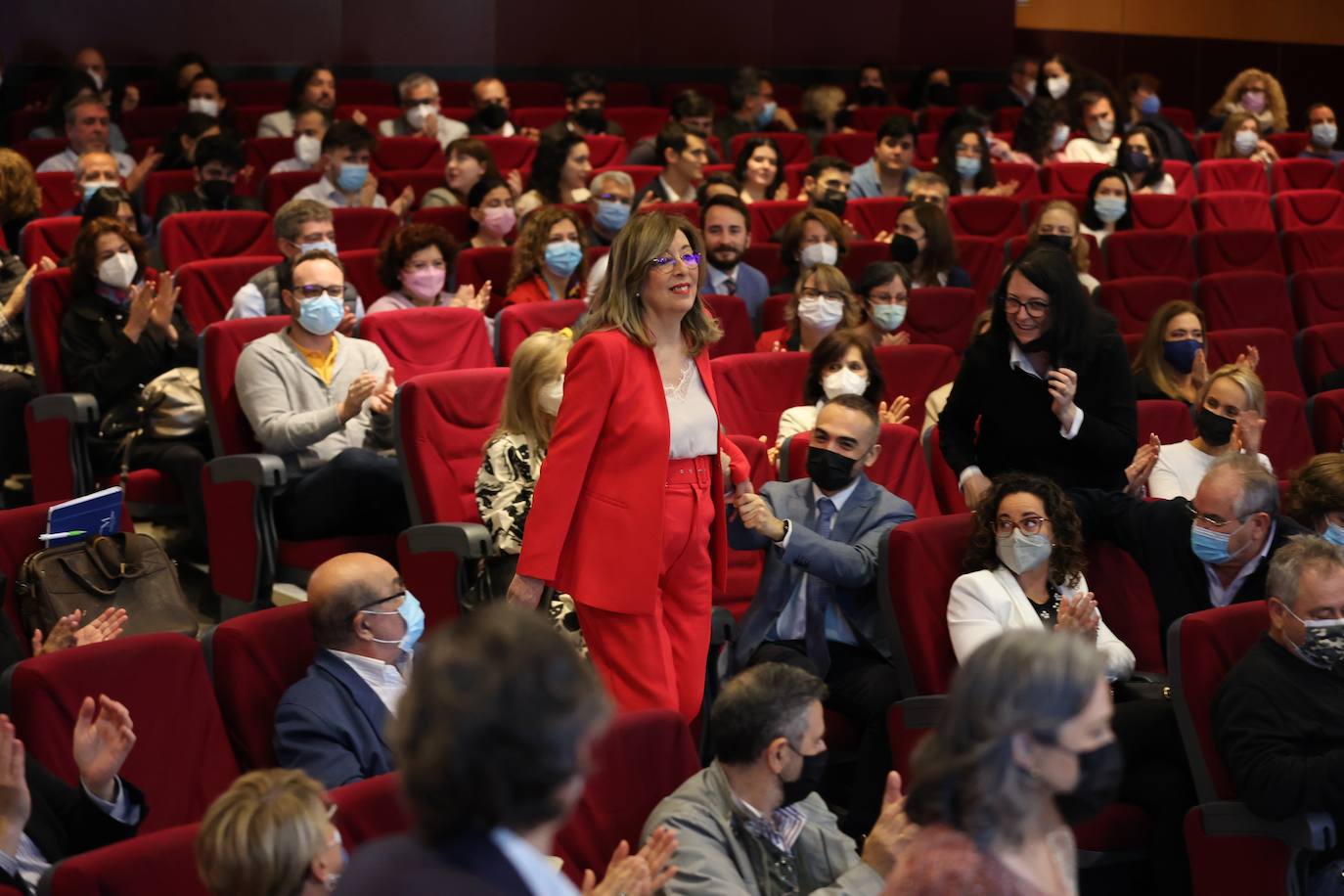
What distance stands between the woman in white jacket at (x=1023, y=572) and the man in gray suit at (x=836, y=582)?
19 centimetres

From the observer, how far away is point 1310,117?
9336 mm

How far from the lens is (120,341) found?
4.48 meters

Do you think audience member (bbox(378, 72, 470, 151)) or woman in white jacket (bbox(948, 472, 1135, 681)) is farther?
audience member (bbox(378, 72, 470, 151))

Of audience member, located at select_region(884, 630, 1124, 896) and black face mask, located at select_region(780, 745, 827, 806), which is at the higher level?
audience member, located at select_region(884, 630, 1124, 896)

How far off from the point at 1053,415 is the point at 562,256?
214cm

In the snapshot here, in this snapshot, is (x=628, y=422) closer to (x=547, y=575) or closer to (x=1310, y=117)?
(x=547, y=575)

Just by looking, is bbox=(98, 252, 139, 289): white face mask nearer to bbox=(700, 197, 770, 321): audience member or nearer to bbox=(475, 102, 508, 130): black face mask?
bbox=(700, 197, 770, 321): audience member

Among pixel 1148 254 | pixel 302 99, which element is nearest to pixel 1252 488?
pixel 1148 254

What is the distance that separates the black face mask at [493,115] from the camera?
27.8ft

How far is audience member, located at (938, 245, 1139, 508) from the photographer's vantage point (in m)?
3.28

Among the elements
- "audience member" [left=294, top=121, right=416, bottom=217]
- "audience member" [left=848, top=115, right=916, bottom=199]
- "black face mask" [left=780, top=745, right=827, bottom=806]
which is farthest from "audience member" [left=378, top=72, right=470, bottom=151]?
"black face mask" [left=780, top=745, right=827, bottom=806]

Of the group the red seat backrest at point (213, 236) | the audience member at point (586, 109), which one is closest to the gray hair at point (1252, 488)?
the red seat backrest at point (213, 236)

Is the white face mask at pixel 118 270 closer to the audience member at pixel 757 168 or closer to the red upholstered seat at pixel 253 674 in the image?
the red upholstered seat at pixel 253 674

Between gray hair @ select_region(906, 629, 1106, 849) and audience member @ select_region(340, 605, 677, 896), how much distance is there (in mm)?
437
